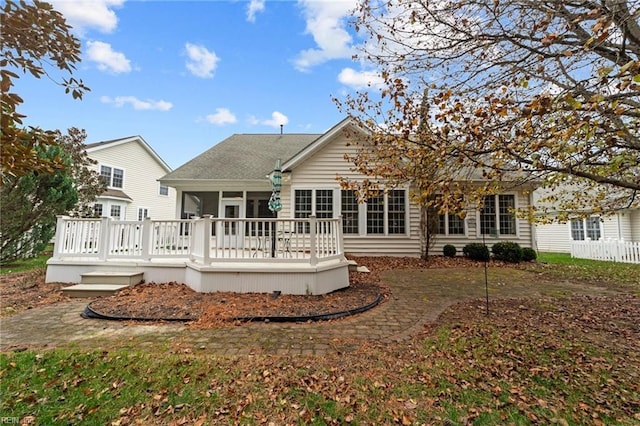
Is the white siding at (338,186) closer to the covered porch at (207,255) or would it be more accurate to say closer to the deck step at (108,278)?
the covered porch at (207,255)

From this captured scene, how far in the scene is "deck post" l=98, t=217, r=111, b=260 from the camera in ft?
24.1

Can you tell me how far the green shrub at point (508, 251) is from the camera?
37.9 feet

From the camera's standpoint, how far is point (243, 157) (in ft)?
47.0

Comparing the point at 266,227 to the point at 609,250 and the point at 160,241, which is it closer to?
the point at 160,241

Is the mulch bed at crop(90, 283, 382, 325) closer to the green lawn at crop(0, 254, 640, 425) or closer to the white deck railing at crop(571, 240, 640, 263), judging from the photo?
the green lawn at crop(0, 254, 640, 425)

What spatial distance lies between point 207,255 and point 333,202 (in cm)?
642

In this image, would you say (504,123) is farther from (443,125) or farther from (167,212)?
(167,212)

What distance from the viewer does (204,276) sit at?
6.23 meters

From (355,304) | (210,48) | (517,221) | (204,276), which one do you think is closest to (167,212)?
(210,48)

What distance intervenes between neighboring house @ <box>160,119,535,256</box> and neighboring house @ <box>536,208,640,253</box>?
5.32m

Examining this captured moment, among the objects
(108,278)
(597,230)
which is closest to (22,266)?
(108,278)

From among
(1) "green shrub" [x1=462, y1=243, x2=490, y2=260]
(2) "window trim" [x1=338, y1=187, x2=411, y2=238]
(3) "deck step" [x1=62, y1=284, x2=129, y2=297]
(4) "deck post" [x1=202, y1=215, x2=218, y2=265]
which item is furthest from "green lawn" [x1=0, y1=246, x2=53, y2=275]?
(1) "green shrub" [x1=462, y1=243, x2=490, y2=260]

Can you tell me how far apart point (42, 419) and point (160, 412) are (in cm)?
97

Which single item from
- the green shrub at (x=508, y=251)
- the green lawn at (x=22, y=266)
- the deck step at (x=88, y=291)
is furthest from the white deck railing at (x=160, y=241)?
the green shrub at (x=508, y=251)
